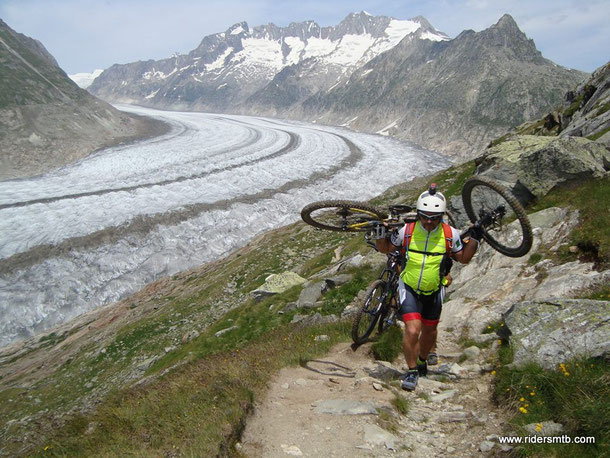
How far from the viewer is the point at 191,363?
38.8 feet

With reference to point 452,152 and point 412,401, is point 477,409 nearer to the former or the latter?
point 412,401

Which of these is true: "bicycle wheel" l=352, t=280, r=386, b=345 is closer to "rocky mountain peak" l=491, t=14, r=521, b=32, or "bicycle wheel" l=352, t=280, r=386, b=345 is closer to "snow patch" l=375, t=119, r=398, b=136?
"snow patch" l=375, t=119, r=398, b=136

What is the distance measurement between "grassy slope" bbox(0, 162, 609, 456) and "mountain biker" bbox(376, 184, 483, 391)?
9.22ft

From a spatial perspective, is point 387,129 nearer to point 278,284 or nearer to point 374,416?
point 278,284

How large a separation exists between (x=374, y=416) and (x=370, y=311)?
9.68ft

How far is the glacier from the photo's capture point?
32.0 metres

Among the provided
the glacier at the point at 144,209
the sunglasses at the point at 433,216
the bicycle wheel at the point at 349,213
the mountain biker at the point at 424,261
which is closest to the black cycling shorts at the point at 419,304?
the mountain biker at the point at 424,261

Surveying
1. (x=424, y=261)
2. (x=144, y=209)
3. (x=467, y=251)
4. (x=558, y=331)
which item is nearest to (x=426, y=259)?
(x=424, y=261)

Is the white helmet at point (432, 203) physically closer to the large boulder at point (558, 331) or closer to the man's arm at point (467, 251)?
the man's arm at point (467, 251)

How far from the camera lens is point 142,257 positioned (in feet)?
121

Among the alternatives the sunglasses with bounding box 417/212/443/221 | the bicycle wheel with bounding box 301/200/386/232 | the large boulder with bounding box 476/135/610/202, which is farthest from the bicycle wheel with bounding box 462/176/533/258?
the bicycle wheel with bounding box 301/200/386/232

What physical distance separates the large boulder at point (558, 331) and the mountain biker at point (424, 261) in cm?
140

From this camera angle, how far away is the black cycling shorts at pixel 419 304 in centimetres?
682

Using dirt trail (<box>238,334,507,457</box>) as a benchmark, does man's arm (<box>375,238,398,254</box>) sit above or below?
above
